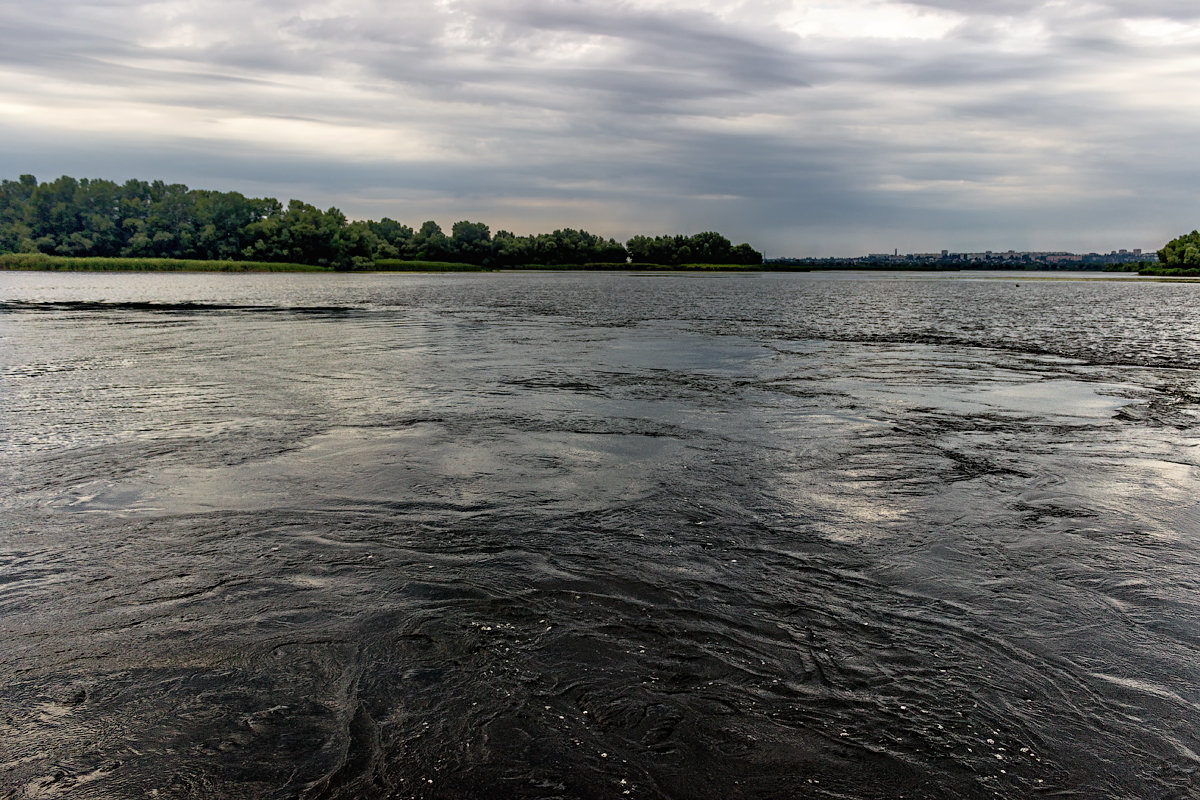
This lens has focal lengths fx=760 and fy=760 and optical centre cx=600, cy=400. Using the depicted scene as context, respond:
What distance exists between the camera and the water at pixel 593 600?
443 cm

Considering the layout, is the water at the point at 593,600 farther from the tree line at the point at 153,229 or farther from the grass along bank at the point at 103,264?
the tree line at the point at 153,229

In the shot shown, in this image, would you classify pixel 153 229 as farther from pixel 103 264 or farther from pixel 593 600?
pixel 593 600

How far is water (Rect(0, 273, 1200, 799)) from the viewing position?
4.43m

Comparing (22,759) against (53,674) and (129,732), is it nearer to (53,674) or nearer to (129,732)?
(129,732)

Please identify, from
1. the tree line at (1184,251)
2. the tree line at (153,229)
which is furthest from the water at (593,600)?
the tree line at (1184,251)

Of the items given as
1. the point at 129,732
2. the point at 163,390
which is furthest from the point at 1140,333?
the point at 129,732

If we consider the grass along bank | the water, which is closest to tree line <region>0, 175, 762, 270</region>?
the grass along bank

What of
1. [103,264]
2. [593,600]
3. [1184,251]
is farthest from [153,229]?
[1184,251]

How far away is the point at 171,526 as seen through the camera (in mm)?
8094

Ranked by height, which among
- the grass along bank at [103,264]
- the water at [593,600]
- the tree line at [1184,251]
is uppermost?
the tree line at [1184,251]

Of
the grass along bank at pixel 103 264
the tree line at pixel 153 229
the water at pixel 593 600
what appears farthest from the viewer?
the tree line at pixel 153 229

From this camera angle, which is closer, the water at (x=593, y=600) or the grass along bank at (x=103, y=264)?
the water at (x=593, y=600)

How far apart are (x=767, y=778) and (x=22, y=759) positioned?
13.9 ft

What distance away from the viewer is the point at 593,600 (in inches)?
254
